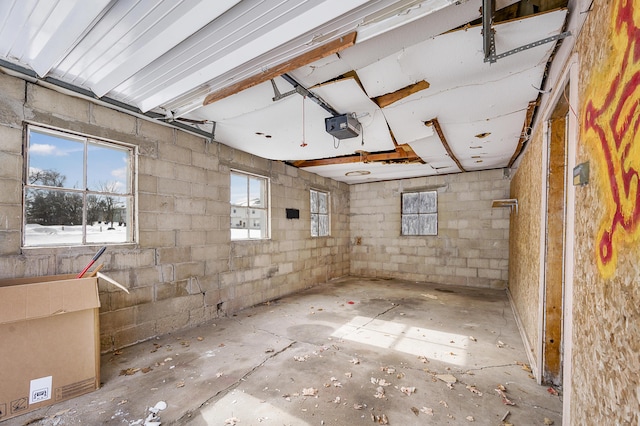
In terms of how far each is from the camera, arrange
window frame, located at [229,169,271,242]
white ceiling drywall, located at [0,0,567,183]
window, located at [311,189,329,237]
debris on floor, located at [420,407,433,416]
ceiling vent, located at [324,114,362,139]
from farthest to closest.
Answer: window, located at [311,189,329,237]
window frame, located at [229,169,271,242]
ceiling vent, located at [324,114,362,139]
debris on floor, located at [420,407,433,416]
white ceiling drywall, located at [0,0,567,183]

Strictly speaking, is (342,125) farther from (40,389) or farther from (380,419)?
(40,389)

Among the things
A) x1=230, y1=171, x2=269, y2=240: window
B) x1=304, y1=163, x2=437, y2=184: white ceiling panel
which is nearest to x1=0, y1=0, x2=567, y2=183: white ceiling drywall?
x1=230, y1=171, x2=269, y2=240: window

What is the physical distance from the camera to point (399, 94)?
2457 mm

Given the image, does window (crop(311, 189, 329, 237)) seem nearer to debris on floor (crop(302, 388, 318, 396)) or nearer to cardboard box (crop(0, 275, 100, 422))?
debris on floor (crop(302, 388, 318, 396))

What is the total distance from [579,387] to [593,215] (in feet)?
2.70

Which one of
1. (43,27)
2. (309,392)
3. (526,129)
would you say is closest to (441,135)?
(526,129)

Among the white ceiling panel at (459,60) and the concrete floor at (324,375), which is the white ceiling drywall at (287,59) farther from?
the concrete floor at (324,375)

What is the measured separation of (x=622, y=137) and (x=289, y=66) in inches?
71.0

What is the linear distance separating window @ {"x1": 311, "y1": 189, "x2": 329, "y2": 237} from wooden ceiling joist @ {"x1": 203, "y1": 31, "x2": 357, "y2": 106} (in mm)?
3883

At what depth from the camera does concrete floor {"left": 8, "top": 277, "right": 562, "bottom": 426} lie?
1.90m

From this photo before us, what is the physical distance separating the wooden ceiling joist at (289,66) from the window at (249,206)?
6.44 feet

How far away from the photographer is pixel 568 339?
1.52 meters

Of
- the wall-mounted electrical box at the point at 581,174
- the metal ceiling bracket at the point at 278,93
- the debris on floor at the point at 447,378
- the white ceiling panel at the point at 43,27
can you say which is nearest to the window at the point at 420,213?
the debris on floor at the point at 447,378

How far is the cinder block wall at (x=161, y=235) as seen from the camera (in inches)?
90.7
